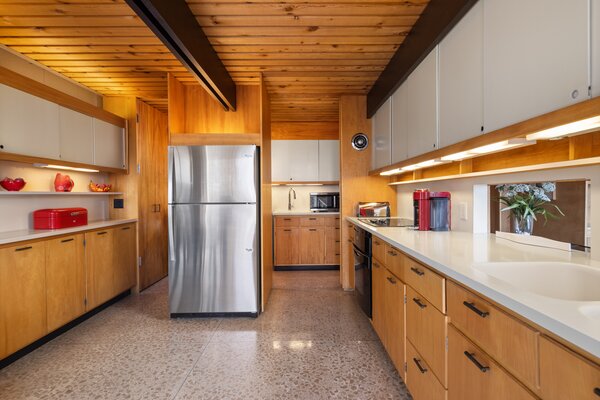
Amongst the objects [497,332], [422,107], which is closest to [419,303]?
[497,332]

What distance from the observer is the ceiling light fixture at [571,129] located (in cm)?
91

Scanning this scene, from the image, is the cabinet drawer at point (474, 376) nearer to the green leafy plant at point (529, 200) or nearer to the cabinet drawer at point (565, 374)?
the cabinet drawer at point (565, 374)

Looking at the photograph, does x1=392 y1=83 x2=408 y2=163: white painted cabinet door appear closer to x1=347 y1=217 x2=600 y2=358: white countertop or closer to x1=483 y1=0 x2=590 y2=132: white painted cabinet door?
x1=347 y1=217 x2=600 y2=358: white countertop

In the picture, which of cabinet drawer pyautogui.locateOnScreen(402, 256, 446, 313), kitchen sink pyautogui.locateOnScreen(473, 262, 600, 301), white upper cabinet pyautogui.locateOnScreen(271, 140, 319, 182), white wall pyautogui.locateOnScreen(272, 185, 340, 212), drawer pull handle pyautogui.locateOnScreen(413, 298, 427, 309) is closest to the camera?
kitchen sink pyautogui.locateOnScreen(473, 262, 600, 301)

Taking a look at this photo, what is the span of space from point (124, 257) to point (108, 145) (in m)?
1.32

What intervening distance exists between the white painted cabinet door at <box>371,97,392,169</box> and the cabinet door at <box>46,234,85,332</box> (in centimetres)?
311

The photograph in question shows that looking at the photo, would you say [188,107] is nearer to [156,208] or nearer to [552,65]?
[156,208]

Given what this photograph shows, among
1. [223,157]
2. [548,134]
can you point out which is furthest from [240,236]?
[548,134]

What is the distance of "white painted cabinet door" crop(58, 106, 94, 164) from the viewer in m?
2.67

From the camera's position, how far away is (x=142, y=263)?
360 centimetres

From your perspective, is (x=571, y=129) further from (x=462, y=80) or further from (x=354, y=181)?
(x=354, y=181)

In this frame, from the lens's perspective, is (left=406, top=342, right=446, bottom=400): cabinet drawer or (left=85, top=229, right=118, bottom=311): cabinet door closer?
(left=406, top=342, right=446, bottom=400): cabinet drawer

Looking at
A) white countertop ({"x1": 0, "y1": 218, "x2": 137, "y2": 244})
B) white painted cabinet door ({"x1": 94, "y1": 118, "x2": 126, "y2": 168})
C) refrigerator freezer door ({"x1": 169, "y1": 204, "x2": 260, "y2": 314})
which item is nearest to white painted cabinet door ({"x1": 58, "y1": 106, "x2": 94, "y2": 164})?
white painted cabinet door ({"x1": 94, "y1": 118, "x2": 126, "y2": 168})

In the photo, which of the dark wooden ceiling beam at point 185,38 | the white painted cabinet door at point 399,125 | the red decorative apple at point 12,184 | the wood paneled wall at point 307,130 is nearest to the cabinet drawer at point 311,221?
the wood paneled wall at point 307,130
